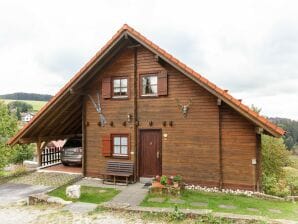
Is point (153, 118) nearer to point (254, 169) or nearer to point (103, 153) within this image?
point (103, 153)

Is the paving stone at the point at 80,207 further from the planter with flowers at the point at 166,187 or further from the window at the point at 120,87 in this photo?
the window at the point at 120,87

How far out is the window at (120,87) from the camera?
13.2 metres

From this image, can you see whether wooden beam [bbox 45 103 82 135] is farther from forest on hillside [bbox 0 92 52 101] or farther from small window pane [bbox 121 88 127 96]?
forest on hillside [bbox 0 92 52 101]

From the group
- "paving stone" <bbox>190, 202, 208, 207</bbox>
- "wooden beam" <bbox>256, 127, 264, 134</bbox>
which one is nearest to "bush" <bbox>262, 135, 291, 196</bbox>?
"wooden beam" <bbox>256, 127, 264, 134</bbox>

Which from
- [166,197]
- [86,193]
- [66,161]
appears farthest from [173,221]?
[66,161]

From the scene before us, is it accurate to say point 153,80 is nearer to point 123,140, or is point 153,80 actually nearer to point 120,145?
point 123,140

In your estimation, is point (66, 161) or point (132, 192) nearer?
point (132, 192)

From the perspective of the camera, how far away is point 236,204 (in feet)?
31.6

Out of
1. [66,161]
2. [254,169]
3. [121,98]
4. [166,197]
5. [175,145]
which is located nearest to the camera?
[166,197]

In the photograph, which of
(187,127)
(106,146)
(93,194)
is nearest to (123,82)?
(106,146)

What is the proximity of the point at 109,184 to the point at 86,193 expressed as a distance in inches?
68.8

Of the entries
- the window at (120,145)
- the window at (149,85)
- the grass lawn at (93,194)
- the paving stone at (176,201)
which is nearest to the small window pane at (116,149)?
the window at (120,145)

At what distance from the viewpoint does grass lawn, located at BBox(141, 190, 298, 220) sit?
28.7 ft

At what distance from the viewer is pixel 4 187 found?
12375 millimetres
